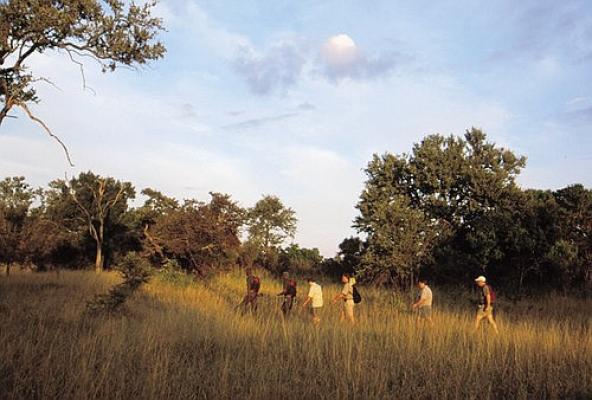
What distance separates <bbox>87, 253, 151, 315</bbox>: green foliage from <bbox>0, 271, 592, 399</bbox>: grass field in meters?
0.44

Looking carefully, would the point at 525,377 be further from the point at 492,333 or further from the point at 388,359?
the point at 492,333

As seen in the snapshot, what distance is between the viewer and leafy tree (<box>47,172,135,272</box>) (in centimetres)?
3459

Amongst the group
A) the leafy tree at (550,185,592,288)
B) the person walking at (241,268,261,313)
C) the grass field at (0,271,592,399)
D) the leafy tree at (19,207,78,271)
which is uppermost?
the leafy tree at (550,185,592,288)

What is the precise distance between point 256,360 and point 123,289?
19.8ft

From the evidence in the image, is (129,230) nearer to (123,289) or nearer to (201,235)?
(201,235)

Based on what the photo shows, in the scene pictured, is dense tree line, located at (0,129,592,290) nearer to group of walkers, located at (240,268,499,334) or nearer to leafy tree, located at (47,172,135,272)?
leafy tree, located at (47,172,135,272)

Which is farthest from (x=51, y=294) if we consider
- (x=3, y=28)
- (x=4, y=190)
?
(x=4, y=190)

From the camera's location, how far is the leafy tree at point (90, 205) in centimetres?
3459

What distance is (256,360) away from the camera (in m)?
8.09

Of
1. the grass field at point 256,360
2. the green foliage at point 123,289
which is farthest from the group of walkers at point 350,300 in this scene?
the green foliage at point 123,289

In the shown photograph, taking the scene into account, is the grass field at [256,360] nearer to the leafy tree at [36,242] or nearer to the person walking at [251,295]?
the person walking at [251,295]

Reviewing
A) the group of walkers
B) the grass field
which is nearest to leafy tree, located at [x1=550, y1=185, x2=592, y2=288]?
the group of walkers

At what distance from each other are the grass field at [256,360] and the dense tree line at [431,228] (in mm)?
12291

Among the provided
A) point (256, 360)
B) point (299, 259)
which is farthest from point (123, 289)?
point (299, 259)
